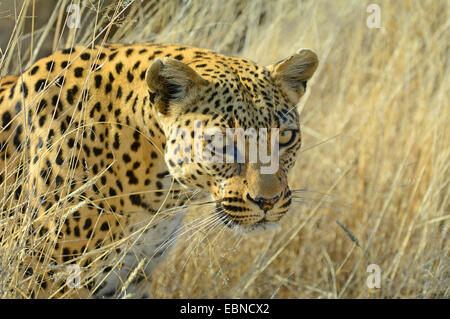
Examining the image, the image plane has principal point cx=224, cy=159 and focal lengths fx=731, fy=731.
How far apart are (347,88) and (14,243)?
4154 mm

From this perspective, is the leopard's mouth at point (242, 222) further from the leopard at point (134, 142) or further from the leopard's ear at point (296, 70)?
the leopard's ear at point (296, 70)

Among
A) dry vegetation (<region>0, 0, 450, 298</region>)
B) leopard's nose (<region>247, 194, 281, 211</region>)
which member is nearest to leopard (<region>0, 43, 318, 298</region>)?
leopard's nose (<region>247, 194, 281, 211</region>)

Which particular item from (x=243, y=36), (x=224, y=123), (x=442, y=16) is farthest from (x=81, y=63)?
(x=442, y=16)

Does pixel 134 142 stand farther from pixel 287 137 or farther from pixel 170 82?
pixel 287 137

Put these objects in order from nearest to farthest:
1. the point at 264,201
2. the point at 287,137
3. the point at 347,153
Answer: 1. the point at 264,201
2. the point at 287,137
3. the point at 347,153

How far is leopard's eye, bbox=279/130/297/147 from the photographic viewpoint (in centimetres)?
334

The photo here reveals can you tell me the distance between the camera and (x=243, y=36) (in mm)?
6273

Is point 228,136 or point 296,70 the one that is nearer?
point 228,136

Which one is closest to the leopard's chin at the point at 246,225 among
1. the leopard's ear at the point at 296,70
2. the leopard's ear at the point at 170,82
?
the leopard's ear at the point at 170,82

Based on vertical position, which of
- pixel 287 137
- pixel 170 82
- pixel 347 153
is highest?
pixel 170 82

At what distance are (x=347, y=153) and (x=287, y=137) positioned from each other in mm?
2418

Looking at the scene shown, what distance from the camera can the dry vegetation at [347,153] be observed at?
15.0ft

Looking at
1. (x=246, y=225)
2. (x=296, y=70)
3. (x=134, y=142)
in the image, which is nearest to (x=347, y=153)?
(x=296, y=70)

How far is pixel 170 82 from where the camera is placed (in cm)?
324
